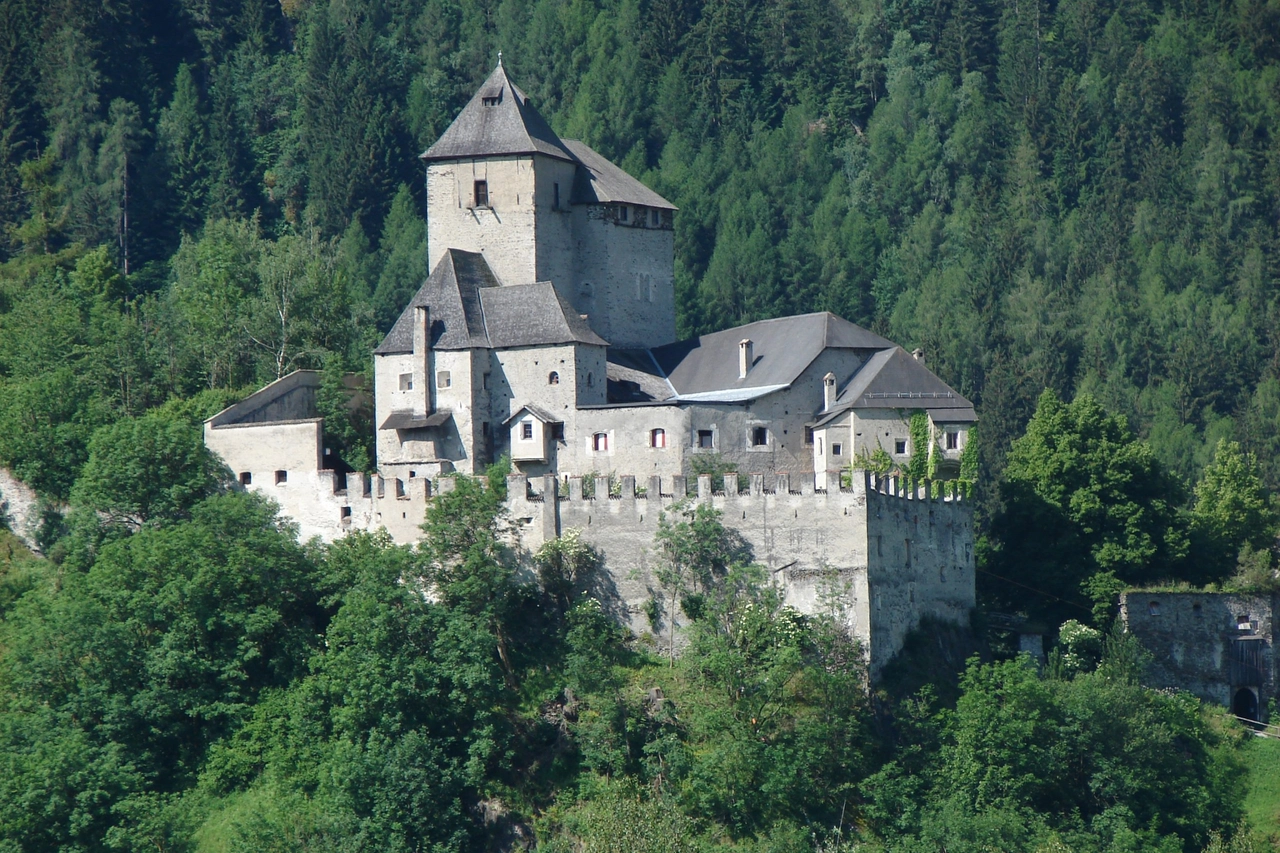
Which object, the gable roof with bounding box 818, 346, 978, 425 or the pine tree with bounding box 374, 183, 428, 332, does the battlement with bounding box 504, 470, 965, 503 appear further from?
the pine tree with bounding box 374, 183, 428, 332

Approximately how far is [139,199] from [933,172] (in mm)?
36063

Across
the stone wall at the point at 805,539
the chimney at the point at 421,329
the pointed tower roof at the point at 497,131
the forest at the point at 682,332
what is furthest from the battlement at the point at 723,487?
the pointed tower roof at the point at 497,131

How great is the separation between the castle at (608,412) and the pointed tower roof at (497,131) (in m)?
0.08

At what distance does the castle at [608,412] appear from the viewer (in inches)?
1983

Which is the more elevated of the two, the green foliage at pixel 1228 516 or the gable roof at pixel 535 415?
the gable roof at pixel 535 415

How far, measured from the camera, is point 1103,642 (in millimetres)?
54688

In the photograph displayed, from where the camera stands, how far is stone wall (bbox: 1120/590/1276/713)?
180ft

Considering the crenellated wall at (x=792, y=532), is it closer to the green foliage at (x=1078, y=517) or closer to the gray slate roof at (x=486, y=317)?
the green foliage at (x=1078, y=517)

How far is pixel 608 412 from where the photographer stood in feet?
186

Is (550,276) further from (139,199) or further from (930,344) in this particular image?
(139,199)

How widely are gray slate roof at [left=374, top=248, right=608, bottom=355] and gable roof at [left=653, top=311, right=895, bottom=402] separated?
3217mm

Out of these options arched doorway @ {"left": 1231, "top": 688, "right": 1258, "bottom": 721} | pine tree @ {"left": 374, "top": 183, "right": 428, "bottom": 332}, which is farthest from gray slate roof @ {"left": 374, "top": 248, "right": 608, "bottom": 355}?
pine tree @ {"left": 374, "top": 183, "right": 428, "bottom": 332}

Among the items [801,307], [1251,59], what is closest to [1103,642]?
[801,307]

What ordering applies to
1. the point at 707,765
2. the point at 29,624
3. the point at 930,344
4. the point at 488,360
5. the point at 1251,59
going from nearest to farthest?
the point at 707,765 < the point at 29,624 < the point at 488,360 < the point at 930,344 < the point at 1251,59
